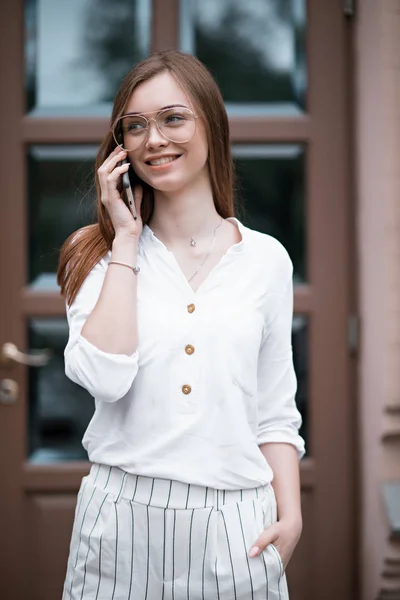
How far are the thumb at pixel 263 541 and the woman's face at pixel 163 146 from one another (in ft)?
2.08

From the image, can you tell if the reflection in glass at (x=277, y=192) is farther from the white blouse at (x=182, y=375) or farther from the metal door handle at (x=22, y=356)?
the white blouse at (x=182, y=375)

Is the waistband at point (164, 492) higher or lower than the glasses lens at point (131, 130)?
lower

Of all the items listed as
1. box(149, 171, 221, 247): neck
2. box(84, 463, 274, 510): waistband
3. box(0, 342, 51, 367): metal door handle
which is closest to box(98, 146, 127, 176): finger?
box(149, 171, 221, 247): neck

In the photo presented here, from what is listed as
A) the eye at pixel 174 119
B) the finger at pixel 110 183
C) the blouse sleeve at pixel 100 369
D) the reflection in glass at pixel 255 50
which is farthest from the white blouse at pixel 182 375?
the reflection in glass at pixel 255 50

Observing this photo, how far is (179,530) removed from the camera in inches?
53.2

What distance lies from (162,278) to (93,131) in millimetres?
1136

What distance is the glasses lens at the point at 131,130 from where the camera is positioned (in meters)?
1.41

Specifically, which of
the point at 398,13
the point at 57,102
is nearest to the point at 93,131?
the point at 57,102

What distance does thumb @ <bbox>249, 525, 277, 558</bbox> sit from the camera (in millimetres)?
1374

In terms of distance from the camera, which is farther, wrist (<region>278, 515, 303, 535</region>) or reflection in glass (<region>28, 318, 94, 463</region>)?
reflection in glass (<region>28, 318, 94, 463</region>)

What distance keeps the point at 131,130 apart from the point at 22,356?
1196mm

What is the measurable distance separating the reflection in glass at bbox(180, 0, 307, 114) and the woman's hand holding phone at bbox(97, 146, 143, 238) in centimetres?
109

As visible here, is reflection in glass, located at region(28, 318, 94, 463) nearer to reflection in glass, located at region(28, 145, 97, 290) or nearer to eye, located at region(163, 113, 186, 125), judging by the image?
reflection in glass, located at region(28, 145, 97, 290)

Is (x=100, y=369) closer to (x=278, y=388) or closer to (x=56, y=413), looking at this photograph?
(x=278, y=388)
